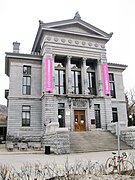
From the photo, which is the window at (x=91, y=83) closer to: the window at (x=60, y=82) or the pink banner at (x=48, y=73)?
the window at (x=60, y=82)

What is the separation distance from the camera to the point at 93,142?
21.2 m

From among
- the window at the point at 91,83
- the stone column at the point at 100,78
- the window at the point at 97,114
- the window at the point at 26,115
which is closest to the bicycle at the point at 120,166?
the window at the point at 97,114

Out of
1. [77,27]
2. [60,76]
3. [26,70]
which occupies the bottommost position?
[60,76]

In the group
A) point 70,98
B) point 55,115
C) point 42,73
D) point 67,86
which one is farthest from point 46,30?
point 55,115

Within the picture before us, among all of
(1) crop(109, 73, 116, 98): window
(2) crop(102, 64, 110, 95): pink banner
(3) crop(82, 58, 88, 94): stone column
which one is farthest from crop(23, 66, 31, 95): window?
(1) crop(109, 73, 116, 98): window

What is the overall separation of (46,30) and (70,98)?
10220mm

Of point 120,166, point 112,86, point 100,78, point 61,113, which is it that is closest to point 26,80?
point 61,113

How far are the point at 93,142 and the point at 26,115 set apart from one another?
10.9m

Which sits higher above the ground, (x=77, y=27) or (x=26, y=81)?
(x=77, y=27)

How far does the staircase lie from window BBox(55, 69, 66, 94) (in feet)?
26.6

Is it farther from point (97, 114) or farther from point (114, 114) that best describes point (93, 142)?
point (114, 114)

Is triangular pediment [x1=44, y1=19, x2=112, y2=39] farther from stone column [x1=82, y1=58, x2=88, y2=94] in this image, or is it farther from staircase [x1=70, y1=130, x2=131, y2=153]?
staircase [x1=70, y1=130, x2=131, y2=153]

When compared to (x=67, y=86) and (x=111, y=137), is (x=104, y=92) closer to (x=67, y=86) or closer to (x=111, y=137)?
(x=67, y=86)

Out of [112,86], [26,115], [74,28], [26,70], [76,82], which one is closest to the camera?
[26,115]
